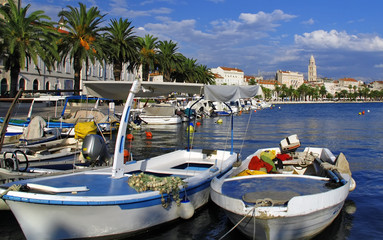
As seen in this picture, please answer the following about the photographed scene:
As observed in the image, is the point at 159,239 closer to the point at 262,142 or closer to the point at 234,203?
the point at 234,203

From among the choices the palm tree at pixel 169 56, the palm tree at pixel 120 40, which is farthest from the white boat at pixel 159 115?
the palm tree at pixel 169 56

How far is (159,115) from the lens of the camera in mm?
38875

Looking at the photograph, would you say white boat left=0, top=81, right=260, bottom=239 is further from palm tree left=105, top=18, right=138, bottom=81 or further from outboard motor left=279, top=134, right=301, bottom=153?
palm tree left=105, top=18, right=138, bottom=81

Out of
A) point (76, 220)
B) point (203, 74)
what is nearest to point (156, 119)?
point (76, 220)

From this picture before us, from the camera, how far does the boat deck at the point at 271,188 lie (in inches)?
299

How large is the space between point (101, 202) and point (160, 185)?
1557 mm

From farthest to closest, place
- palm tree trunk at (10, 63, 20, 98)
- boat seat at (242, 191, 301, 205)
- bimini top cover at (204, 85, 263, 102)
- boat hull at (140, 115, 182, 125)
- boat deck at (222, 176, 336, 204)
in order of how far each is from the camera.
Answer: boat hull at (140, 115, 182, 125)
palm tree trunk at (10, 63, 20, 98)
bimini top cover at (204, 85, 263, 102)
boat deck at (222, 176, 336, 204)
boat seat at (242, 191, 301, 205)

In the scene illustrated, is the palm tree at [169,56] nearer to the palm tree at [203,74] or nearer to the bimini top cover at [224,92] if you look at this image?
the palm tree at [203,74]

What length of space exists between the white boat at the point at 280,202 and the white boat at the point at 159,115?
29.4 m

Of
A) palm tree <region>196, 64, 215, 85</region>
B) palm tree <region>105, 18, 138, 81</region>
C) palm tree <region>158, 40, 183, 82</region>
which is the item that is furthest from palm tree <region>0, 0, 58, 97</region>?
palm tree <region>196, 64, 215, 85</region>

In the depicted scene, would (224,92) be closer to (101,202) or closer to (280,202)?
(280,202)

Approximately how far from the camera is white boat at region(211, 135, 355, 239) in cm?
682

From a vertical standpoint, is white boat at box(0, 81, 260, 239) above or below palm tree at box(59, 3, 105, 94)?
below

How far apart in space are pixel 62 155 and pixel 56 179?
5039mm
